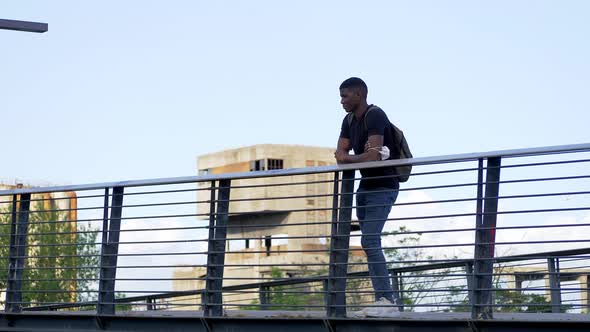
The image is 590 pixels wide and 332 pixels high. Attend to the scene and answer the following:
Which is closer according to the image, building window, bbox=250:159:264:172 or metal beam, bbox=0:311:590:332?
metal beam, bbox=0:311:590:332

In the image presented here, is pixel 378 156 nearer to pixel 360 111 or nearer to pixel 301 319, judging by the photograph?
pixel 360 111

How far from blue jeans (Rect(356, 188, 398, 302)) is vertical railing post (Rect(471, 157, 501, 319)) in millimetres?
1095

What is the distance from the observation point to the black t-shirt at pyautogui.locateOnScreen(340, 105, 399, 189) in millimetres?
10117

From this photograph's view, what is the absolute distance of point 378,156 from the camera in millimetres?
10078

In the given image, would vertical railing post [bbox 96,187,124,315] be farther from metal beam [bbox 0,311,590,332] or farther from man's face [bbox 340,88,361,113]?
man's face [bbox 340,88,361,113]

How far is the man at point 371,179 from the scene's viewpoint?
32.5 ft

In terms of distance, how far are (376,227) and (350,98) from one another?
111 centimetres

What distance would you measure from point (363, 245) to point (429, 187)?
132 cm

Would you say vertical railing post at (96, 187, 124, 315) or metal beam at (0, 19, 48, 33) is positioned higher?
metal beam at (0, 19, 48, 33)

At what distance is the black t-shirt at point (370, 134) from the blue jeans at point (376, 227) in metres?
0.07

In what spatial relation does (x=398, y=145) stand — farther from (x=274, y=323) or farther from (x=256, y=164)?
(x=256, y=164)

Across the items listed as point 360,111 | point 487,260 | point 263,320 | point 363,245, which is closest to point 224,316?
point 263,320

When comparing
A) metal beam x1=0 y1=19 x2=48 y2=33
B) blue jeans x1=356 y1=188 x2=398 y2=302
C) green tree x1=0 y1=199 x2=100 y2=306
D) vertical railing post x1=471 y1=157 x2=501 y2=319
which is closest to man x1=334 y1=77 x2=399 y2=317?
blue jeans x1=356 y1=188 x2=398 y2=302

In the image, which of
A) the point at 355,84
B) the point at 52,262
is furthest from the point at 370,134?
the point at 52,262
